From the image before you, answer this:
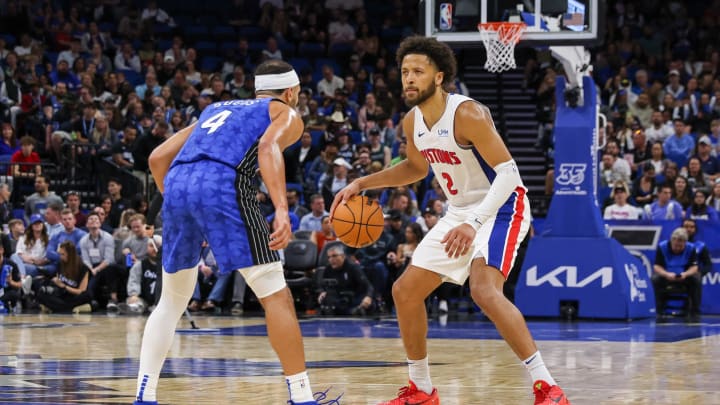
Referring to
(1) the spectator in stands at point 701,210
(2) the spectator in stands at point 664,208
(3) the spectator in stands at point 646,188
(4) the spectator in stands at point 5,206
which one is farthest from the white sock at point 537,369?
(4) the spectator in stands at point 5,206

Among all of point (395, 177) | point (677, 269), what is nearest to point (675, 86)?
point (677, 269)

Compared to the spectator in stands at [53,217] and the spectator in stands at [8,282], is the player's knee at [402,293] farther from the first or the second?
the spectator in stands at [53,217]

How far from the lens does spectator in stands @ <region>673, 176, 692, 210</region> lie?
16.2m

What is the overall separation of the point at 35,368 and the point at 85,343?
2.27 meters

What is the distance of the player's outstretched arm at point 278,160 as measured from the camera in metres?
5.43

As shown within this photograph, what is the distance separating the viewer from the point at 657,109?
770 inches

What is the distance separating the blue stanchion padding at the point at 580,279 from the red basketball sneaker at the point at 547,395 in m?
7.90

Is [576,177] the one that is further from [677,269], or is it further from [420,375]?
[420,375]

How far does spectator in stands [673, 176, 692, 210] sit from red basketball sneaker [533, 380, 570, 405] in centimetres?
1080

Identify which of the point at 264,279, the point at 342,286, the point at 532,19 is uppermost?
the point at 532,19

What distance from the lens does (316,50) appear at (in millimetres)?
23828

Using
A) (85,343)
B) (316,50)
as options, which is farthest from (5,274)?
(316,50)

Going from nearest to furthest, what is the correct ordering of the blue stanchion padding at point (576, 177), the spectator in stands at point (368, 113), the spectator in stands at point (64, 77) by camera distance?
the blue stanchion padding at point (576, 177) < the spectator in stands at point (368, 113) < the spectator in stands at point (64, 77)

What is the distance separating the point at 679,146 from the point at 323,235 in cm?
554
